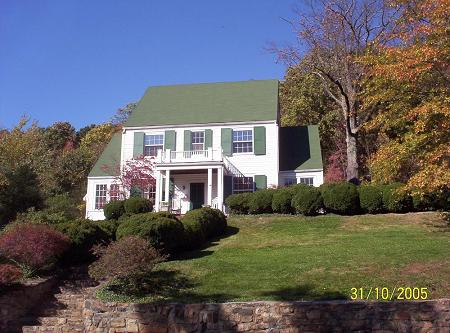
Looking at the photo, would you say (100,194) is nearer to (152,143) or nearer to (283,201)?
(152,143)

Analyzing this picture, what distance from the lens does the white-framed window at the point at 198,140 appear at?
29.3m

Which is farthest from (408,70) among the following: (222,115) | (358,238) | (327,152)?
(327,152)

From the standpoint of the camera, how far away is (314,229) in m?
19.7

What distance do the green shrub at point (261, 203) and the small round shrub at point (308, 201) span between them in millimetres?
1335

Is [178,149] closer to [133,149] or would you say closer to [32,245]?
[133,149]

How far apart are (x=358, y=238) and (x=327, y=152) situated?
22.1 metres

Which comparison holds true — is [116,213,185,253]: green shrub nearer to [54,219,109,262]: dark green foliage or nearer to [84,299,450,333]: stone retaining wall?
[54,219,109,262]: dark green foliage

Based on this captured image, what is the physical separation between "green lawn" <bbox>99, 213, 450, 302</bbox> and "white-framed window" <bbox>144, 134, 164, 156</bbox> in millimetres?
10850

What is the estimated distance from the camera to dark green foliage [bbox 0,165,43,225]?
2095 cm

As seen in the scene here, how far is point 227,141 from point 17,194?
39.2 feet

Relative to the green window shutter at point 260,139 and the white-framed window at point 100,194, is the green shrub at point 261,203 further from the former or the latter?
the white-framed window at point 100,194

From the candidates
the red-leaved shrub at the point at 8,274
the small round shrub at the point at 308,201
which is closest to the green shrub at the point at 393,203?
the small round shrub at the point at 308,201

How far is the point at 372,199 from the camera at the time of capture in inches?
850

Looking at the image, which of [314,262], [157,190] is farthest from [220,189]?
[314,262]
